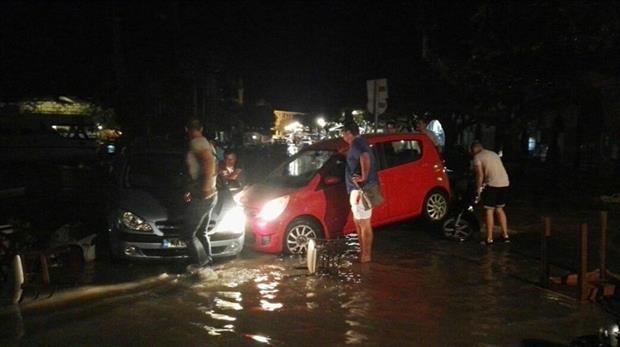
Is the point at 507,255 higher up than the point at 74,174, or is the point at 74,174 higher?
the point at 74,174

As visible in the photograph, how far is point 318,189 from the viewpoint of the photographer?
10.3 meters

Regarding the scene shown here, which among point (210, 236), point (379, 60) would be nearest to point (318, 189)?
point (210, 236)

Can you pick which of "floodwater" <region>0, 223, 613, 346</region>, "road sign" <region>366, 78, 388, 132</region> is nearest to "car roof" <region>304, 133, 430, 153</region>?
"floodwater" <region>0, 223, 613, 346</region>

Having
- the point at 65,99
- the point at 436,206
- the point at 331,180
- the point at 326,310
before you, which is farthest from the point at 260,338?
the point at 65,99

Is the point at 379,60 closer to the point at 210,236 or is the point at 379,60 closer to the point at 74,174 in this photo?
the point at 74,174

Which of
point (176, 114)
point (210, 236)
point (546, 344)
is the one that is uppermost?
point (176, 114)

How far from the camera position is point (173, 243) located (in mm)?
9047

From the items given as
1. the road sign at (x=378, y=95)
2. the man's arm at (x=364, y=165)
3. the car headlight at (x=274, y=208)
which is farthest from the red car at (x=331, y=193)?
the road sign at (x=378, y=95)

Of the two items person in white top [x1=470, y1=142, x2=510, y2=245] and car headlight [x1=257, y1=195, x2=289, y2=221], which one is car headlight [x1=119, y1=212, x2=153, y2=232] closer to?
car headlight [x1=257, y1=195, x2=289, y2=221]

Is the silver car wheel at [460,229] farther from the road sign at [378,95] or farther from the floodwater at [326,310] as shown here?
the road sign at [378,95]

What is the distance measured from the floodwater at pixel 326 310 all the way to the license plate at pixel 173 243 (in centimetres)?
39

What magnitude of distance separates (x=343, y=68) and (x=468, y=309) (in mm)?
26198

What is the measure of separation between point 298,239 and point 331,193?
2.81 feet

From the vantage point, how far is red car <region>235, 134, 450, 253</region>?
1007 cm
